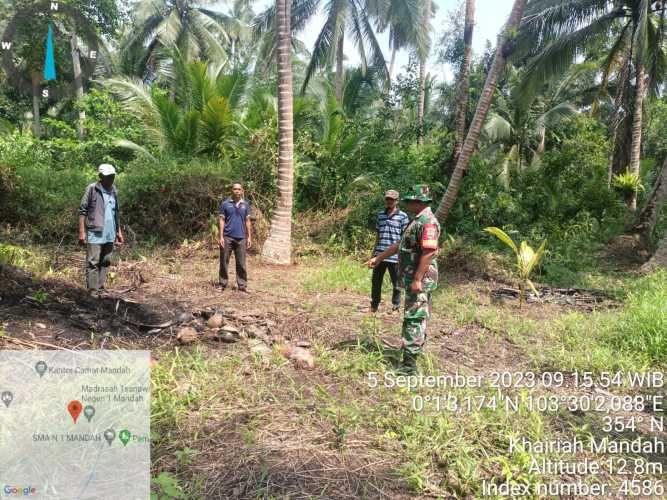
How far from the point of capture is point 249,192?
32.7 ft

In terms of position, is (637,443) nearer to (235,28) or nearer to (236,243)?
(236,243)

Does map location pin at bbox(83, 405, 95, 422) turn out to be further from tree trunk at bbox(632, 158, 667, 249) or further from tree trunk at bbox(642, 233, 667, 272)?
tree trunk at bbox(632, 158, 667, 249)

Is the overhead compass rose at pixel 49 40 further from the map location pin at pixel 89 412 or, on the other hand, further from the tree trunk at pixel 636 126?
the tree trunk at pixel 636 126

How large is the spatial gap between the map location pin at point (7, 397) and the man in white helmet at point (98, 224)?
227 cm

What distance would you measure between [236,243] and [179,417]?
3645mm

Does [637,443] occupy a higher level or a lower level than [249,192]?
lower

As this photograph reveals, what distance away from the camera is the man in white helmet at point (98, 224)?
513cm

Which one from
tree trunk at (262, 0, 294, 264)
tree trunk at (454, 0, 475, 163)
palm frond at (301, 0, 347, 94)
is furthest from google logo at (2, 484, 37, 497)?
palm frond at (301, 0, 347, 94)

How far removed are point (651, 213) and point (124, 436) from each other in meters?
10.2

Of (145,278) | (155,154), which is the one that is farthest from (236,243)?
(155,154)

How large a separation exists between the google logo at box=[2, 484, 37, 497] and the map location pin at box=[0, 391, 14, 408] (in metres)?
0.73

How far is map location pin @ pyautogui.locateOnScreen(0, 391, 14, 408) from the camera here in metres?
2.87

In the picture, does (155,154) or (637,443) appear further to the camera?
(155,154)

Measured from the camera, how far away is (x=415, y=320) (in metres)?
3.80
